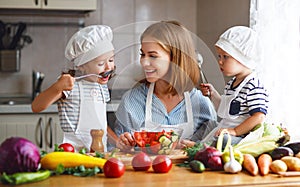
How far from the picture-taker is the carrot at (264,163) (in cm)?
138

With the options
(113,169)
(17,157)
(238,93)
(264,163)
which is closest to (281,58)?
(238,93)

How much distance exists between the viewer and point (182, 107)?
1.55 metres

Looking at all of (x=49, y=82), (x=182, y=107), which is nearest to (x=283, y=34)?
(x=182, y=107)

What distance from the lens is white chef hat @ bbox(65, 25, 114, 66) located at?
1.48 meters

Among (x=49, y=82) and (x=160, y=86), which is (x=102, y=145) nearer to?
(x=160, y=86)

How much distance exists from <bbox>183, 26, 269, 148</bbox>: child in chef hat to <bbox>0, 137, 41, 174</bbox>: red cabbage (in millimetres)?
485

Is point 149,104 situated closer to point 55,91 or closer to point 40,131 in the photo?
point 55,91

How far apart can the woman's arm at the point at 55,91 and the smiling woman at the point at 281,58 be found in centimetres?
92

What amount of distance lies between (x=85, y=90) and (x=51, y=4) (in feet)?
4.81

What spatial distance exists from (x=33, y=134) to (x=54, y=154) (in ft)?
4.81

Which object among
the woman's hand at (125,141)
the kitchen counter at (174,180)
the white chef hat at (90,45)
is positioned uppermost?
the white chef hat at (90,45)

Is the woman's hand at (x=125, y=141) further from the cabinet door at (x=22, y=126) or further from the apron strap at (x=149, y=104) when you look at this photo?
the cabinet door at (x=22, y=126)

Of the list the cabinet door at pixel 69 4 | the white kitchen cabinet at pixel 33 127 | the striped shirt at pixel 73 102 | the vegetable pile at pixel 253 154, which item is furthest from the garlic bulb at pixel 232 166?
the cabinet door at pixel 69 4

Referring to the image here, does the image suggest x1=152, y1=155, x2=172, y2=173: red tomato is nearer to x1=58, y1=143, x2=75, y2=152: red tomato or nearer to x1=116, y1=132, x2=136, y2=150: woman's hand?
x1=116, y1=132, x2=136, y2=150: woman's hand
